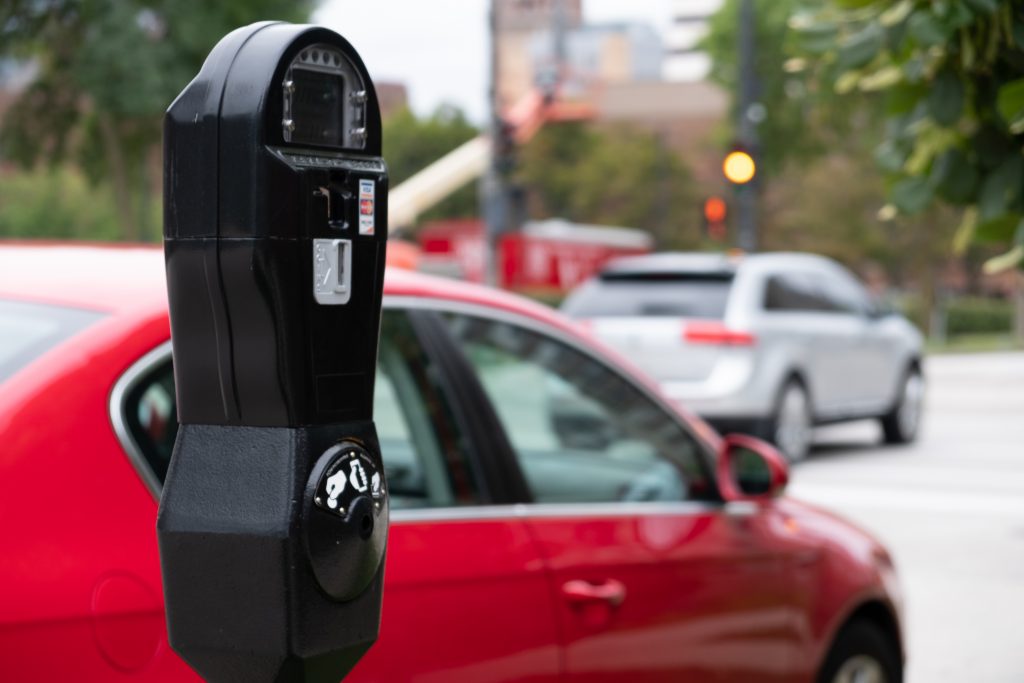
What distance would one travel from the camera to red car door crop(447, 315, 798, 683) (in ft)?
10.6

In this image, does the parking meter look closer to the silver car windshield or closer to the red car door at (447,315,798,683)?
the red car door at (447,315,798,683)

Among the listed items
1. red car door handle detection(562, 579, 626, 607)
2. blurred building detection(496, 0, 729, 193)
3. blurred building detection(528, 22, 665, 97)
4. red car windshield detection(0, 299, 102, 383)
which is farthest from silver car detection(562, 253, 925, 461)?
blurred building detection(528, 22, 665, 97)

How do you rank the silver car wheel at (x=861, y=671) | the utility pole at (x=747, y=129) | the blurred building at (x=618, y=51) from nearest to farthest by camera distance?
the silver car wheel at (x=861, y=671)
the utility pole at (x=747, y=129)
the blurred building at (x=618, y=51)

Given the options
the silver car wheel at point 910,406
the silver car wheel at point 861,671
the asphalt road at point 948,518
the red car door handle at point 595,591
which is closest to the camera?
the red car door handle at point 595,591

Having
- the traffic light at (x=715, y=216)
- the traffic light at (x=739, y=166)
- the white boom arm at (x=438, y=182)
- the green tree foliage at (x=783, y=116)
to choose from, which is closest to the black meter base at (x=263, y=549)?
the traffic light at (x=739, y=166)

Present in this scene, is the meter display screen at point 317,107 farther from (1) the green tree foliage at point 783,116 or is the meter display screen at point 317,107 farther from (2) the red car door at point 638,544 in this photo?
(1) the green tree foliage at point 783,116

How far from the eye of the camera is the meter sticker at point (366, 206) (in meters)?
2.36

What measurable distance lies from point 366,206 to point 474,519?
91 centimetres

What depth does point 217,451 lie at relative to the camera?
2283 mm

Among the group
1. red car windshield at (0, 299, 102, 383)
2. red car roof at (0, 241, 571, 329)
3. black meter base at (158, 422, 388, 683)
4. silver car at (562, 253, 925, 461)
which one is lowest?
silver car at (562, 253, 925, 461)

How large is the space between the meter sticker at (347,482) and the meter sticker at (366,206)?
1.04ft

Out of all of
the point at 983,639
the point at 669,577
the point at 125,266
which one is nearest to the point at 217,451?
the point at 125,266

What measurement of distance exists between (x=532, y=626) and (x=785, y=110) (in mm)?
48295

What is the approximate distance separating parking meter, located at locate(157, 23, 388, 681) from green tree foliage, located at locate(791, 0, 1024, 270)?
207 cm
